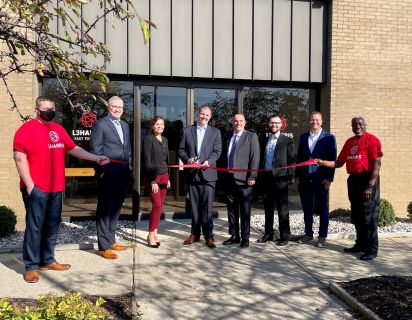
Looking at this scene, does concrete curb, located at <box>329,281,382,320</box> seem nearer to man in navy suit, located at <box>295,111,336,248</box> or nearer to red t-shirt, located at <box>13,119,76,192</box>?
man in navy suit, located at <box>295,111,336,248</box>

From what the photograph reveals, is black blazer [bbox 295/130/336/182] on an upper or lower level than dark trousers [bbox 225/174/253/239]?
upper

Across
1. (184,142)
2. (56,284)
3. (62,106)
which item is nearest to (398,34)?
(184,142)

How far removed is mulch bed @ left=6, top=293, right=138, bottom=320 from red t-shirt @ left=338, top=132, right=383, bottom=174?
10.8 ft

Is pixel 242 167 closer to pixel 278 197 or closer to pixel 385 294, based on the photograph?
pixel 278 197

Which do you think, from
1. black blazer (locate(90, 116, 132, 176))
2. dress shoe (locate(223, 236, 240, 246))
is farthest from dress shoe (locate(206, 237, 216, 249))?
black blazer (locate(90, 116, 132, 176))

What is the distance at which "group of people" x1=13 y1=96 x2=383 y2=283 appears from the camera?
475 centimetres

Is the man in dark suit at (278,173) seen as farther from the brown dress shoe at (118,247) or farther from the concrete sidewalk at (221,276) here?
the brown dress shoe at (118,247)

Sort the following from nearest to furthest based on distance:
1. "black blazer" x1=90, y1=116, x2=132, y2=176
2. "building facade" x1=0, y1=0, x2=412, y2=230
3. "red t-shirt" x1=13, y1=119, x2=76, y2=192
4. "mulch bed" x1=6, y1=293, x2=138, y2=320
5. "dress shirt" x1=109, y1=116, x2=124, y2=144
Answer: "mulch bed" x1=6, y1=293, x2=138, y2=320 < "red t-shirt" x1=13, y1=119, x2=76, y2=192 < "black blazer" x1=90, y1=116, x2=132, y2=176 < "dress shirt" x1=109, y1=116, x2=124, y2=144 < "building facade" x1=0, y1=0, x2=412, y2=230

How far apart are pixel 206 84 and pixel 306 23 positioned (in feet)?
7.92

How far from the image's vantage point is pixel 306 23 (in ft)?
28.4

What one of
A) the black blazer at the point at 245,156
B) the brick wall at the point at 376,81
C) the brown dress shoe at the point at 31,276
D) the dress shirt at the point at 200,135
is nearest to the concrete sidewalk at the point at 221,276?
the brown dress shoe at the point at 31,276

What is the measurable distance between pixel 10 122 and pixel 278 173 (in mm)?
4771

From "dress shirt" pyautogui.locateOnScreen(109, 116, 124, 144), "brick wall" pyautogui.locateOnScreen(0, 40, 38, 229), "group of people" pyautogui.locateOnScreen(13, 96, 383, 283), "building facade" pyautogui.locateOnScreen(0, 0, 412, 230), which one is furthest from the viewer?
"building facade" pyautogui.locateOnScreen(0, 0, 412, 230)

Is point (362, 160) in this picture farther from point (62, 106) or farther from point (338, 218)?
point (62, 106)
